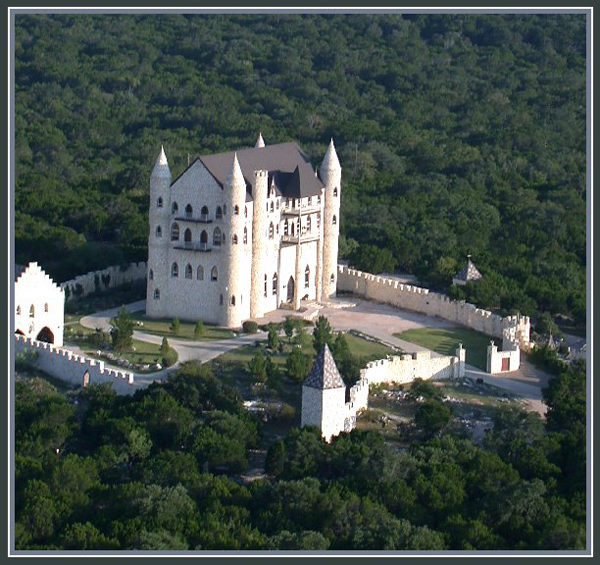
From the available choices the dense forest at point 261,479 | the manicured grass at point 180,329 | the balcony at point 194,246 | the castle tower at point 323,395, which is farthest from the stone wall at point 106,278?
the castle tower at point 323,395

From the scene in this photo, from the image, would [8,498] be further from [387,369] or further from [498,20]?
[498,20]

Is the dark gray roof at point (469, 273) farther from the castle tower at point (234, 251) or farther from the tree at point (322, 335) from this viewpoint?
the castle tower at point (234, 251)

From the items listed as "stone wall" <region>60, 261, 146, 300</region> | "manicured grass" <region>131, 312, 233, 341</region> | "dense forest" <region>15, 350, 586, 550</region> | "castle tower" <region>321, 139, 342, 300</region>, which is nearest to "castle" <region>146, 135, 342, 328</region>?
"manicured grass" <region>131, 312, 233, 341</region>

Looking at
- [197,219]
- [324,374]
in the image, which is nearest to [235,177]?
[197,219]

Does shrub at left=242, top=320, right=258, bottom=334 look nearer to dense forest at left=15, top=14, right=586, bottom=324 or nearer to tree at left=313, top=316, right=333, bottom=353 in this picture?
tree at left=313, top=316, right=333, bottom=353

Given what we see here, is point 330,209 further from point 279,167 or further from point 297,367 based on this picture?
point 297,367

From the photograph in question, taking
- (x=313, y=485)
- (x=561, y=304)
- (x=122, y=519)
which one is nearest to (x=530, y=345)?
(x=561, y=304)

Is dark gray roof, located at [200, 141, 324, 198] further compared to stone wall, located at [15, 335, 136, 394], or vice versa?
dark gray roof, located at [200, 141, 324, 198]
